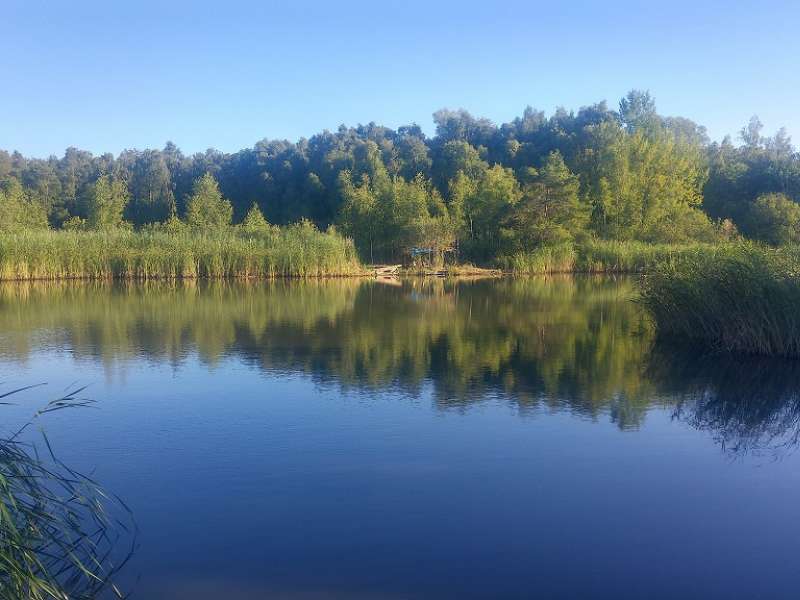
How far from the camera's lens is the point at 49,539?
15.3ft

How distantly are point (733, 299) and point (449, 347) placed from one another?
459 centimetres

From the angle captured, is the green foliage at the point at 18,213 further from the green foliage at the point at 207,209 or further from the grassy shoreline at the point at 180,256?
the green foliage at the point at 207,209

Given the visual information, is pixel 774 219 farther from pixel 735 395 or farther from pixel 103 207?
pixel 103 207

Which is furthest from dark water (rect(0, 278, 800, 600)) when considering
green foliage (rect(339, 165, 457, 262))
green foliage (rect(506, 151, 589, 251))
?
green foliage (rect(339, 165, 457, 262))

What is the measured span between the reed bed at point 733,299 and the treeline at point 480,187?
25.5 feet

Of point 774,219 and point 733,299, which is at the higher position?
point 774,219

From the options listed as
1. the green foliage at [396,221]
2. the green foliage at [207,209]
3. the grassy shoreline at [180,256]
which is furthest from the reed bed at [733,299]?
the green foliage at [207,209]

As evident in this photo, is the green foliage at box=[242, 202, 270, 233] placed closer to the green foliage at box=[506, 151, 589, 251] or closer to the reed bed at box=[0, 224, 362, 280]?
the reed bed at box=[0, 224, 362, 280]

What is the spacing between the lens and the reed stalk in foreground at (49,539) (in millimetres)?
3373

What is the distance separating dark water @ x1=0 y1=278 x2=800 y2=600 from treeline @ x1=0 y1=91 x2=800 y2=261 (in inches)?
484

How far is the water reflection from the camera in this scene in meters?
8.77

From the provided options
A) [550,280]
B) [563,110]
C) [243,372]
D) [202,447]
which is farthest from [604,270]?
[563,110]

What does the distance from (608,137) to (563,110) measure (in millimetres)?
22896

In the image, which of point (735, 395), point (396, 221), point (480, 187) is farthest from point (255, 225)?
point (735, 395)
